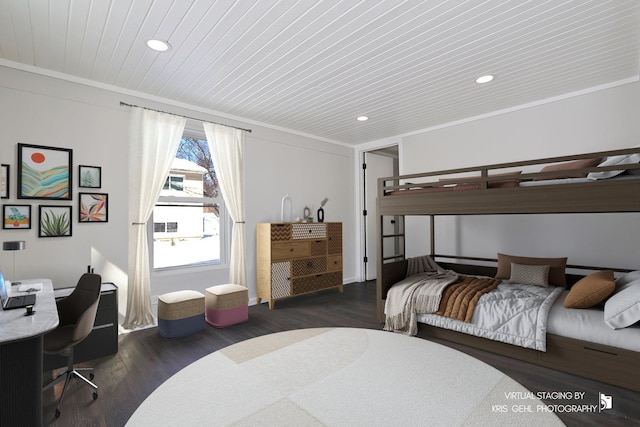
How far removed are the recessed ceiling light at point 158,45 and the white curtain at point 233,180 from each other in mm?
1468

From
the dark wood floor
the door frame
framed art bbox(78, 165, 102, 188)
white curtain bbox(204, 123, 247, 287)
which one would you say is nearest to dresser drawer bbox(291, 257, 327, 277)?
the dark wood floor

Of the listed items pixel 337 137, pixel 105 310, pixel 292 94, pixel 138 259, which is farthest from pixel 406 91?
pixel 105 310

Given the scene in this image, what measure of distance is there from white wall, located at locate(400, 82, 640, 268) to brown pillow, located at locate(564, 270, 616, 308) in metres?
1.08

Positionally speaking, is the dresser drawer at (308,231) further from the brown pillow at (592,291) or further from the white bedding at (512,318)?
the brown pillow at (592,291)

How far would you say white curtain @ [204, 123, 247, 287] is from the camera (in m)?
4.05

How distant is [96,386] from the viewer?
2.22 m

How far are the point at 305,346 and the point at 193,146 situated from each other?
11.1 feet

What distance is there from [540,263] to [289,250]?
3.03m

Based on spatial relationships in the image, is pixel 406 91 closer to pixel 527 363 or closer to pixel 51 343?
pixel 527 363

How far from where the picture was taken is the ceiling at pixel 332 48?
2.09 meters

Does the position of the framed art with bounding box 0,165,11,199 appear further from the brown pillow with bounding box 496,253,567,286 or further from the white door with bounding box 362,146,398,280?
the brown pillow with bounding box 496,253,567,286

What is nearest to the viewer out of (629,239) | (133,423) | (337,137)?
(133,423)

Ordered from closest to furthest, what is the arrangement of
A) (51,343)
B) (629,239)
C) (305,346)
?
(305,346) → (51,343) → (629,239)

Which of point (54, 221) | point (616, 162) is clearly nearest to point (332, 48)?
point (616, 162)
